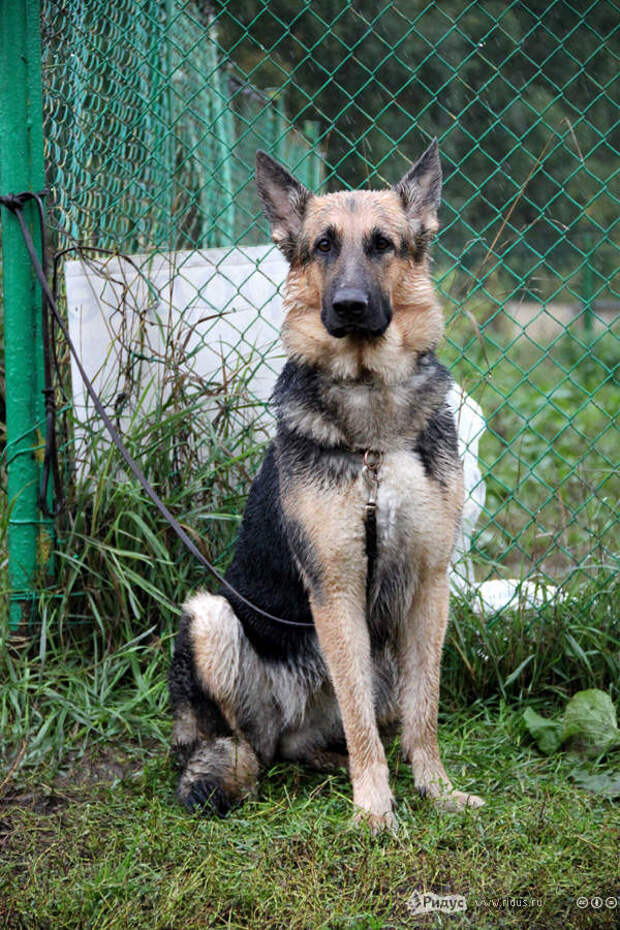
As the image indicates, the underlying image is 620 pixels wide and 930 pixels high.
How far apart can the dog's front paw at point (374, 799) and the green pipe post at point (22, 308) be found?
150cm

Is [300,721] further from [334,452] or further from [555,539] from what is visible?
[555,539]

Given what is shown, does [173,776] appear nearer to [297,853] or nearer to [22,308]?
[297,853]

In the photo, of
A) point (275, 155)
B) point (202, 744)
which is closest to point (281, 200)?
point (202, 744)

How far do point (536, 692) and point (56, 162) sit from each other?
2868 millimetres

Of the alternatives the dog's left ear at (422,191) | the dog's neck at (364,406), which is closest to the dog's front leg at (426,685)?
the dog's neck at (364,406)

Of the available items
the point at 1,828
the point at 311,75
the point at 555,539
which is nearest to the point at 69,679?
the point at 1,828

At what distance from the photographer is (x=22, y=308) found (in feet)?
11.2

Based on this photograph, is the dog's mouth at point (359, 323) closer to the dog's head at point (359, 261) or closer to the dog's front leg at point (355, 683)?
the dog's head at point (359, 261)

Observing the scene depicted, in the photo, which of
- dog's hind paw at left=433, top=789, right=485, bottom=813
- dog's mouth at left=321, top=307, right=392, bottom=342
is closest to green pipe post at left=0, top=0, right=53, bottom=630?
dog's mouth at left=321, top=307, right=392, bottom=342

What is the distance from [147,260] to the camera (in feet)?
12.2

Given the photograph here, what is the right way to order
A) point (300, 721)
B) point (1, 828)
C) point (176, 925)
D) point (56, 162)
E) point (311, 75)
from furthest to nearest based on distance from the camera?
1. point (311, 75)
2. point (56, 162)
3. point (300, 721)
4. point (1, 828)
5. point (176, 925)

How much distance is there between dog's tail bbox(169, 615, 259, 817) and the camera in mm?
2832

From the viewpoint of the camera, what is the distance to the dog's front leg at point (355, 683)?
2656 millimetres

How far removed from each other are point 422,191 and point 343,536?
1.14 m
